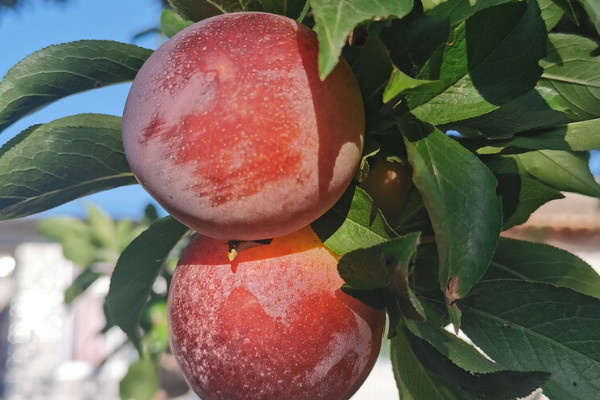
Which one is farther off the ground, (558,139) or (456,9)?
(456,9)

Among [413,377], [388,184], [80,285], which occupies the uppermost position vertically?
[388,184]

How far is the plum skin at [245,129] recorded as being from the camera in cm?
49

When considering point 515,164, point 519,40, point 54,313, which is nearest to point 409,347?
point 515,164

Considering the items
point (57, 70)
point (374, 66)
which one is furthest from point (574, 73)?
point (57, 70)

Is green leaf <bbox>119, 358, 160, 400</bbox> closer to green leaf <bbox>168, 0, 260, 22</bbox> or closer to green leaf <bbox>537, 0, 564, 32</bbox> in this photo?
green leaf <bbox>168, 0, 260, 22</bbox>

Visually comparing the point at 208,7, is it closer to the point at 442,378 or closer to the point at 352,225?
the point at 352,225

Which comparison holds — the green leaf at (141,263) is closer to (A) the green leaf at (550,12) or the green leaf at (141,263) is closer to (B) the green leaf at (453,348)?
(B) the green leaf at (453,348)

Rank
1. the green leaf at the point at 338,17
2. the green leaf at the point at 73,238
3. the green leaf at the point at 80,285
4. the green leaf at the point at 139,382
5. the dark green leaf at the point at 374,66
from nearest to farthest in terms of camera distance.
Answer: the green leaf at the point at 338,17 → the dark green leaf at the point at 374,66 → the green leaf at the point at 80,285 → the green leaf at the point at 139,382 → the green leaf at the point at 73,238

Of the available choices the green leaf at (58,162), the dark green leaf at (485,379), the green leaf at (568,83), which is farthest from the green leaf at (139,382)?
the green leaf at (568,83)

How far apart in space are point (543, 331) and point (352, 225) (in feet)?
0.70

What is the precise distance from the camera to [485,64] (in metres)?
0.53

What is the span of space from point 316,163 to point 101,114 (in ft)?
0.90

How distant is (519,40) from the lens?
519 millimetres

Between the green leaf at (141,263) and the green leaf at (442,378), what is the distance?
28cm
